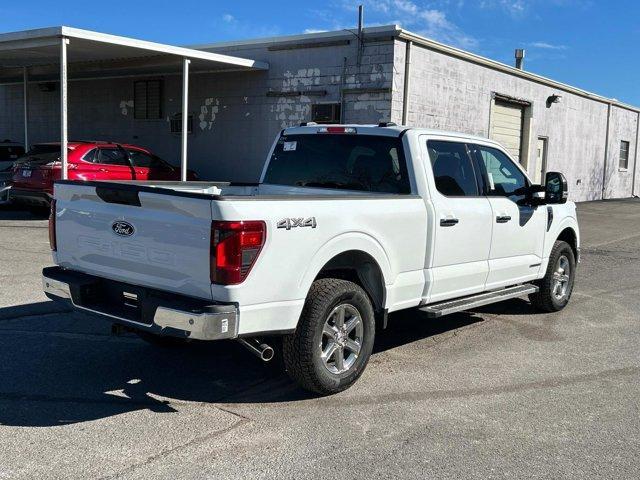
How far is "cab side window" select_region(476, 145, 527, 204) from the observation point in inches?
261

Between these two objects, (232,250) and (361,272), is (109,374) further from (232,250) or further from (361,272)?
(361,272)

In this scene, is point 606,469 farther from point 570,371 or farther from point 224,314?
point 224,314

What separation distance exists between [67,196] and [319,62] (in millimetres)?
12513

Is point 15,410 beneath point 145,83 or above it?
beneath

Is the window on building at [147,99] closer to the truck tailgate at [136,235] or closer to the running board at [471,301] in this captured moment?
the running board at [471,301]

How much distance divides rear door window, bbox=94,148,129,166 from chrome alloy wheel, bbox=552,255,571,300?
10186 millimetres

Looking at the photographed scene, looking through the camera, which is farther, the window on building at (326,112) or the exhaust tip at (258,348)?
the window on building at (326,112)

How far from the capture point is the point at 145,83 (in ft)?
66.5

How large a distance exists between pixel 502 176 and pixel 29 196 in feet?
34.4

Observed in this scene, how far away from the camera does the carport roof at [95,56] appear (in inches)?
547

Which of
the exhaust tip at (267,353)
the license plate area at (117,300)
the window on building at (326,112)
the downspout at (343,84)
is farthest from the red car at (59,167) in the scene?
the exhaust tip at (267,353)

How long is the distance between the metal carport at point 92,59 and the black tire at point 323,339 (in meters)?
9.84

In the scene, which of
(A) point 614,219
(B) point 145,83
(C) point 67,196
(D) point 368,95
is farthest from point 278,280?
(A) point 614,219

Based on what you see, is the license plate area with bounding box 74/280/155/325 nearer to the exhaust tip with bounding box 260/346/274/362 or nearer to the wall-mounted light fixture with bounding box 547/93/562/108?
the exhaust tip with bounding box 260/346/274/362
